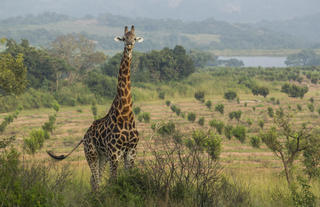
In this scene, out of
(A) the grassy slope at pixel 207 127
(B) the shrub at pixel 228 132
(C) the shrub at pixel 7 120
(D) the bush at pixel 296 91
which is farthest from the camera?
(D) the bush at pixel 296 91

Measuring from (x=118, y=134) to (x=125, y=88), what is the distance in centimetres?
97

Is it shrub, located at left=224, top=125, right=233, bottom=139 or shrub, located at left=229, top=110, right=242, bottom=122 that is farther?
shrub, located at left=229, top=110, right=242, bottom=122

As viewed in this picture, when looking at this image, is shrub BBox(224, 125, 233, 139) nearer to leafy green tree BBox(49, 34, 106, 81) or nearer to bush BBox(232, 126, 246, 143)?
bush BBox(232, 126, 246, 143)

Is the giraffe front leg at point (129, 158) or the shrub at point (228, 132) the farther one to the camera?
the shrub at point (228, 132)

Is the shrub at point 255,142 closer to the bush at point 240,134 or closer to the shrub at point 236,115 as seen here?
the bush at point 240,134

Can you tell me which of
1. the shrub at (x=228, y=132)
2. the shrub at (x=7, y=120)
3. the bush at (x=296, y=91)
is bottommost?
the shrub at (x=7, y=120)

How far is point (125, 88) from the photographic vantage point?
21.8 feet

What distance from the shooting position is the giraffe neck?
648 cm

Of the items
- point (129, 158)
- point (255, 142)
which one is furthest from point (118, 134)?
point (255, 142)

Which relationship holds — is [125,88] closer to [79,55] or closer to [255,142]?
[255,142]

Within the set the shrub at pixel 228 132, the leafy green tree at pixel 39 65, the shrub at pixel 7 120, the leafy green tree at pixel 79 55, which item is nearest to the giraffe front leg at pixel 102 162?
the shrub at pixel 228 132

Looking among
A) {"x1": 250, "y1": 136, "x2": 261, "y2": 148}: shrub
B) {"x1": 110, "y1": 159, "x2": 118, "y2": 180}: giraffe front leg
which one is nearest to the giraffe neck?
{"x1": 110, "y1": 159, "x2": 118, "y2": 180}: giraffe front leg

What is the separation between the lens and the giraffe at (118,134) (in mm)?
6289

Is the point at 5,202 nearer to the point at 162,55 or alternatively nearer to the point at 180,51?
the point at 162,55
